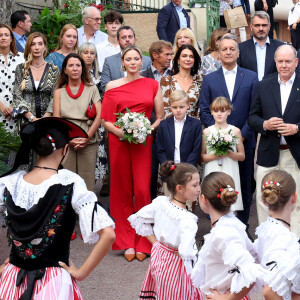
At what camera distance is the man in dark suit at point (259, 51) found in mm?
9062

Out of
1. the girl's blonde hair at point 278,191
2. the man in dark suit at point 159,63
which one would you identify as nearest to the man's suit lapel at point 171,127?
the man in dark suit at point 159,63

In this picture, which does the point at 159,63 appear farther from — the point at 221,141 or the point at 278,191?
the point at 278,191

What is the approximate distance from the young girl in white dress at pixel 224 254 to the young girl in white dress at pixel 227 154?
3.17 meters

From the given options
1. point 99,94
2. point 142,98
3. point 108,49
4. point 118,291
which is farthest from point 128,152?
point 108,49

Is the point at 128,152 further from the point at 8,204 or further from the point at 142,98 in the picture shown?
the point at 8,204

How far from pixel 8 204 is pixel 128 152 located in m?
3.72

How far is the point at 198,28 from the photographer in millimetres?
17281

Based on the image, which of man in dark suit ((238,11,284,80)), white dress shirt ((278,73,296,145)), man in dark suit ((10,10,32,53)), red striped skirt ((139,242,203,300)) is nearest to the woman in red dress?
white dress shirt ((278,73,296,145))

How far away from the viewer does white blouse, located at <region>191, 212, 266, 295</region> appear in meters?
4.23

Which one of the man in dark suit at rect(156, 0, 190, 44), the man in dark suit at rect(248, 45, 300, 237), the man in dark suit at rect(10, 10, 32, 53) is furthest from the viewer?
the man in dark suit at rect(156, 0, 190, 44)

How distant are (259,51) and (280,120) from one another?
1.92m

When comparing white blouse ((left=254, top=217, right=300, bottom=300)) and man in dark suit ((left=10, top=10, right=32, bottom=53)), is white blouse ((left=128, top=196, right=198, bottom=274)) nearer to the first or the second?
white blouse ((left=254, top=217, right=300, bottom=300))

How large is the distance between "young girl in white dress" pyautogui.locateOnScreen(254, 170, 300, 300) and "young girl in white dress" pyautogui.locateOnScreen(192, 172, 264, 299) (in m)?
0.10

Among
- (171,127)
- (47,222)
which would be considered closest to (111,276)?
(171,127)
